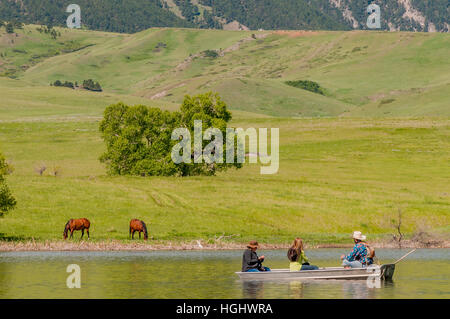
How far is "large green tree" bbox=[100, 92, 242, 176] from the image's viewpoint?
98.0 m

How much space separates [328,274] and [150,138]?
65.6 metres

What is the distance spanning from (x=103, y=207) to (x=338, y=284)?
39.1 meters

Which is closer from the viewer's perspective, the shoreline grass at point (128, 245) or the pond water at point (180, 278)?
the pond water at point (180, 278)

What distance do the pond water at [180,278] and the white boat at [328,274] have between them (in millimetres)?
336

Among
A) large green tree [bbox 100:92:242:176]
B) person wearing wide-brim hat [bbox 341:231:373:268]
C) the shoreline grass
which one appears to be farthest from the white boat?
large green tree [bbox 100:92:242:176]

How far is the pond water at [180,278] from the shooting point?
1382 inches

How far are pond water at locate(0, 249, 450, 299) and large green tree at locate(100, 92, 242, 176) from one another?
136 feet

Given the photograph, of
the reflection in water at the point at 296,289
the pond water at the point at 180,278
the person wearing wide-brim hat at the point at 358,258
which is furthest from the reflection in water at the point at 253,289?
the person wearing wide-brim hat at the point at 358,258

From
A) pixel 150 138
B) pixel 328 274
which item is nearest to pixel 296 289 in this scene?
pixel 328 274

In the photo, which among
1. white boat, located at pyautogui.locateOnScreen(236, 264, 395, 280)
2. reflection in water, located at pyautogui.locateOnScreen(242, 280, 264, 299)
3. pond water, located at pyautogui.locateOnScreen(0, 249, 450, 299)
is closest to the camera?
reflection in water, located at pyautogui.locateOnScreen(242, 280, 264, 299)

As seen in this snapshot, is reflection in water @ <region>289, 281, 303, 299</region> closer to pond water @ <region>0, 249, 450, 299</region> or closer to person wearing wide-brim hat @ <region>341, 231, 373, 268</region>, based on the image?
pond water @ <region>0, 249, 450, 299</region>

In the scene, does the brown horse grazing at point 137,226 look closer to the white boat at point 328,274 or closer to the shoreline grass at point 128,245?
the shoreline grass at point 128,245

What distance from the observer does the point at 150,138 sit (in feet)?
335
